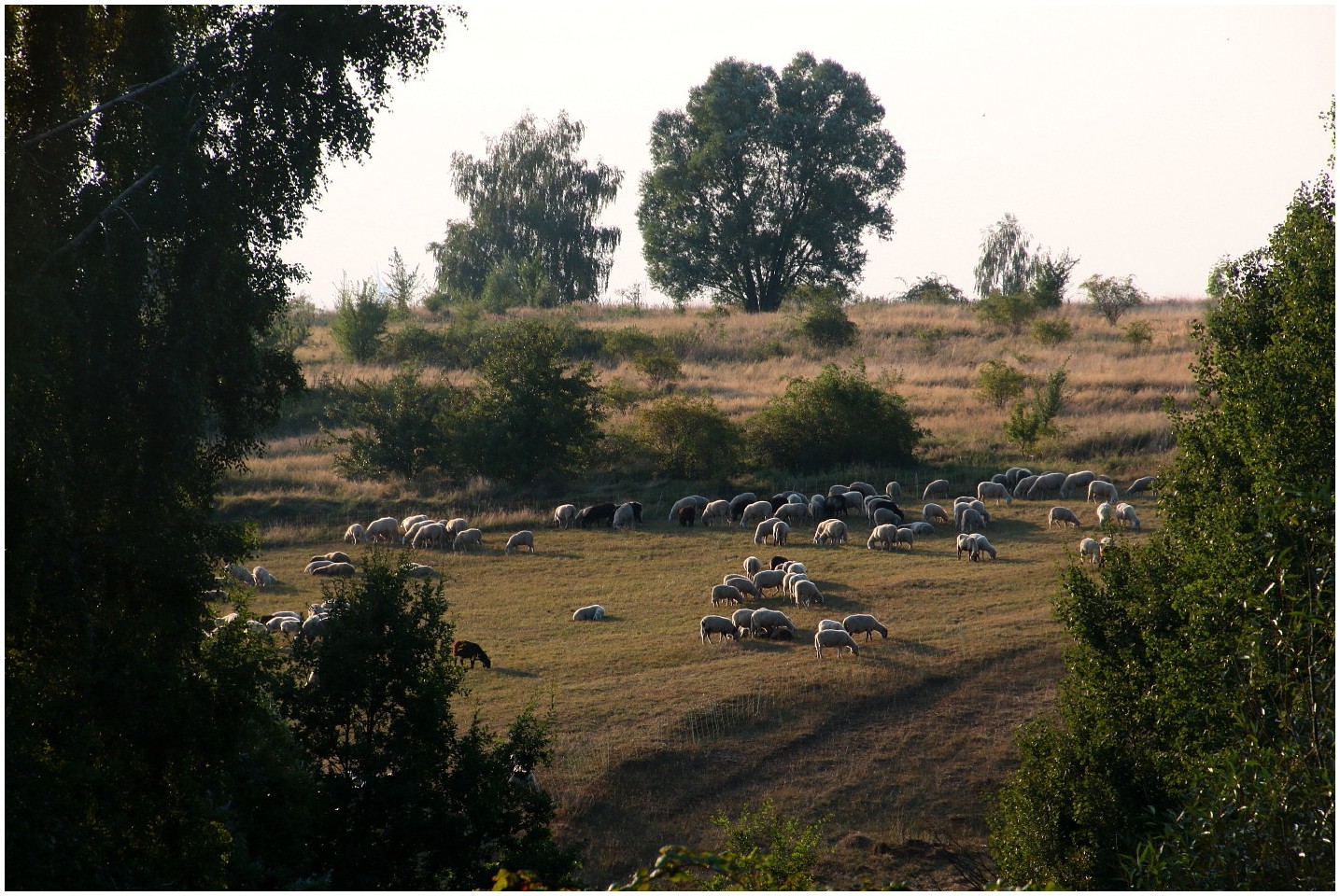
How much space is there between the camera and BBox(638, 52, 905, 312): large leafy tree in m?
80.2

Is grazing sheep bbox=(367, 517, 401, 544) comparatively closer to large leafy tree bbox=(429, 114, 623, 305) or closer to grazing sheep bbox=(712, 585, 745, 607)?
grazing sheep bbox=(712, 585, 745, 607)

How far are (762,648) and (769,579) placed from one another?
4042 millimetres

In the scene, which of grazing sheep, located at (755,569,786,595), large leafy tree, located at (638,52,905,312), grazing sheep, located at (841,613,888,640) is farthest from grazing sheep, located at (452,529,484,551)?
large leafy tree, located at (638,52,905,312)

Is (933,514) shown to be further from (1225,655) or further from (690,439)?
(1225,655)

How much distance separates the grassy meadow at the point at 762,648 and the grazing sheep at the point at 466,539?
0.65m

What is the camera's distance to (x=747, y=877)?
10.5 m

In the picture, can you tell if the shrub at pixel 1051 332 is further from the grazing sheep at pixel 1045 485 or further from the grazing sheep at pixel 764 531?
the grazing sheep at pixel 764 531

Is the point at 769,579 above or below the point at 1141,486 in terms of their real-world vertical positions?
below

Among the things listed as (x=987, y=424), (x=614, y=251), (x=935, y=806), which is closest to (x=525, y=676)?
(x=935, y=806)

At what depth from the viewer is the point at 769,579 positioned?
2683 centimetres

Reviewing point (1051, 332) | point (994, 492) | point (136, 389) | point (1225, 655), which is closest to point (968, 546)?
point (994, 492)

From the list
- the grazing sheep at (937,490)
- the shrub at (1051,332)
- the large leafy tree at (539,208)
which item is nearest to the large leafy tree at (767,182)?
the large leafy tree at (539,208)

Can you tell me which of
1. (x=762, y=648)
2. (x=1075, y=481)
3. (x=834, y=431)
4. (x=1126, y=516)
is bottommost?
(x=762, y=648)

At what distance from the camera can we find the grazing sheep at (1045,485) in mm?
36156
